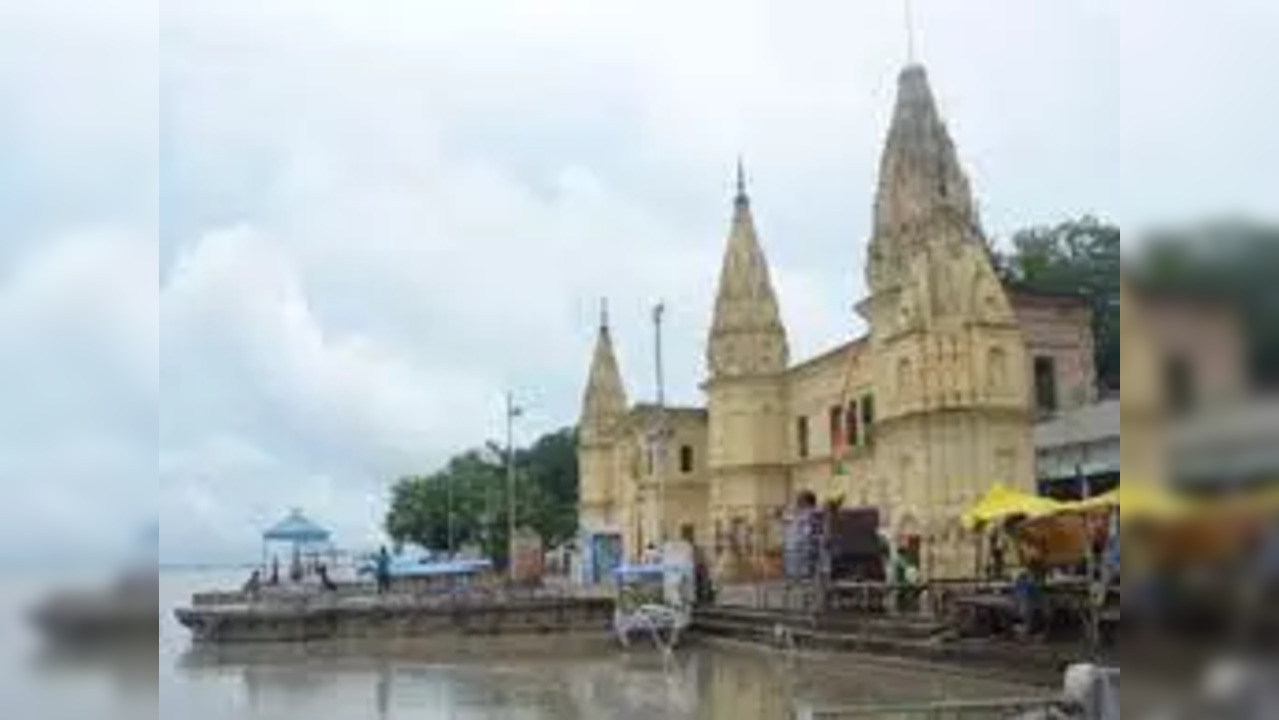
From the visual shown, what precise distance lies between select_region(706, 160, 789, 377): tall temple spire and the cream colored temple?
0.05 meters

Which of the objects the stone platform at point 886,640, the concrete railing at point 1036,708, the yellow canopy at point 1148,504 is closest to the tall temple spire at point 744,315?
the stone platform at point 886,640

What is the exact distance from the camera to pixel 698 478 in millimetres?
51906

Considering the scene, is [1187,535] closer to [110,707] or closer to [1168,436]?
[1168,436]

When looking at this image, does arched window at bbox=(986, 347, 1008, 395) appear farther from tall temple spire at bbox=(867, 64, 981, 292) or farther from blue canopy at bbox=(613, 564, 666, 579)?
blue canopy at bbox=(613, 564, 666, 579)

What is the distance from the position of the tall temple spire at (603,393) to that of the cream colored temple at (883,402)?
0.80 ft

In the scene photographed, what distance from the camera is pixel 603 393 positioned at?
62.2m

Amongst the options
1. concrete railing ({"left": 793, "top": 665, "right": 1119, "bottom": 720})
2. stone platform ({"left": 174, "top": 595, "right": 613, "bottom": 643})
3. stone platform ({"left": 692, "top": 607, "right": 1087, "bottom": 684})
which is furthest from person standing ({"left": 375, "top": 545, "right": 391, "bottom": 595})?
concrete railing ({"left": 793, "top": 665, "right": 1119, "bottom": 720})

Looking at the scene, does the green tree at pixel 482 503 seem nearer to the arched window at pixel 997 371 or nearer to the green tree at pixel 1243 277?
the arched window at pixel 997 371

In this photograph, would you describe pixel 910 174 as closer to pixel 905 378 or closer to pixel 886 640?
pixel 905 378

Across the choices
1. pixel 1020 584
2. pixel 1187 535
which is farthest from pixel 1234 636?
pixel 1020 584

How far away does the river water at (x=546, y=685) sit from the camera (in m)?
19.8

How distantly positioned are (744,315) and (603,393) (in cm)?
1625

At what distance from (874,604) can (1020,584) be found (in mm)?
7212

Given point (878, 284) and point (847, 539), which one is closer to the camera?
point (847, 539)
